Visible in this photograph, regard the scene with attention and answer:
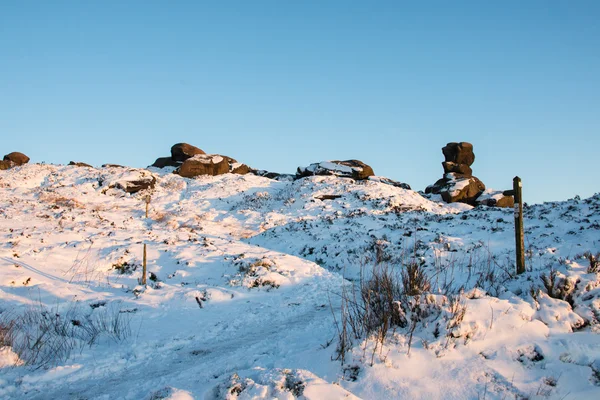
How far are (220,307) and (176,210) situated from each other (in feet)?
70.2

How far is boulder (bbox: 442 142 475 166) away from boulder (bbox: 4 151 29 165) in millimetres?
50380

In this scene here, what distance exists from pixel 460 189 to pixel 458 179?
Result: 3.07 meters

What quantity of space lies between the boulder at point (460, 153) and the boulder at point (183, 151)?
29.9m

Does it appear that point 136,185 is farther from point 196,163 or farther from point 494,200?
point 494,200

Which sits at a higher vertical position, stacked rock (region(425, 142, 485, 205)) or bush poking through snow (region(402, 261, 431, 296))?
stacked rock (region(425, 142, 485, 205))

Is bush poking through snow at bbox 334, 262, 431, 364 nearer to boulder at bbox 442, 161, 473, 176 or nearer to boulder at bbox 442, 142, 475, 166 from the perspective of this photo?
boulder at bbox 442, 161, 473, 176

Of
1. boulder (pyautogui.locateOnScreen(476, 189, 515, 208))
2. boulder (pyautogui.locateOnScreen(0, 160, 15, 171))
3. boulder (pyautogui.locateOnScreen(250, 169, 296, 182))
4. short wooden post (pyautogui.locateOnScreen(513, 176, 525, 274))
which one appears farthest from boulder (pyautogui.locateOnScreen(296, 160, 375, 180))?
short wooden post (pyautogui.locateOnScreen(513, 176, 525, 274))

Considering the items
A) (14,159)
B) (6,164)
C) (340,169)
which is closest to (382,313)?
(340,169)

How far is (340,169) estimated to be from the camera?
134 feet

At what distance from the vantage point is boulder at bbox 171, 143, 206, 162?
43500mm

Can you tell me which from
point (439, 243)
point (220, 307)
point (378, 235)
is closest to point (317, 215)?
point (378, 235)

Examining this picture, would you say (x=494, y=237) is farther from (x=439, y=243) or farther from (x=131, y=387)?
(x=131, y=387)

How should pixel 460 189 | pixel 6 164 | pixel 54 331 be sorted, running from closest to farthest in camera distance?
pixel 54 331
pixel 460 189
pixel 6 164

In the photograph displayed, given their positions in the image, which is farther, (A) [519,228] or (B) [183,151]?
(B) [183,151]
